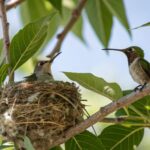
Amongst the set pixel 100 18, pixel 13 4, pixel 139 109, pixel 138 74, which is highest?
pixel 13 4

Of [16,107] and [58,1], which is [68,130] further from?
[58,1]

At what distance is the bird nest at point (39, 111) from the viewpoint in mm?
4875

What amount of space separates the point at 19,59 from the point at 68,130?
684 millimetres

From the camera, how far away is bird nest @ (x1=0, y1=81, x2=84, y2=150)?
488cm

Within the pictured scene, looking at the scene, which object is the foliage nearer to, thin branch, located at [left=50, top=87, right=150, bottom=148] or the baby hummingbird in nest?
thin branch, located at [left=50, top=87, right=150, bottom=148]

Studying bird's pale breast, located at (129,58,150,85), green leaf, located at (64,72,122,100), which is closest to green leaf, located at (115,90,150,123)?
bird's pale breast, located at (129,58,150,85)

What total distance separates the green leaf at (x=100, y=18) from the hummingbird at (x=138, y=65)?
3.26 ft

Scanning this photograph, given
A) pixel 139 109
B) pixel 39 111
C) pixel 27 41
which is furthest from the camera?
pixel 39 111

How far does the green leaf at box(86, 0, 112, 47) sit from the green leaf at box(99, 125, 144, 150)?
160cm

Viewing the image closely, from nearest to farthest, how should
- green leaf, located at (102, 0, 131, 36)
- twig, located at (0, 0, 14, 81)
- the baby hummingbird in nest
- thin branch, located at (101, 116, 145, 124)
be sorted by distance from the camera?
thin branch, located at (101, 116, 145, 124) → twig, located at (0, 0, 14, 81) → green leaf, located at (102, 0, 131, 36) → the baby hummingbird in nest

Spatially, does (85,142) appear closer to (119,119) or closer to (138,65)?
(119,119)

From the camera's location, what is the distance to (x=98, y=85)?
4551 mm

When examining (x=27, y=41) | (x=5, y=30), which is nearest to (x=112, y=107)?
(x=27, y=41)

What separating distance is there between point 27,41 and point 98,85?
2.42ft
